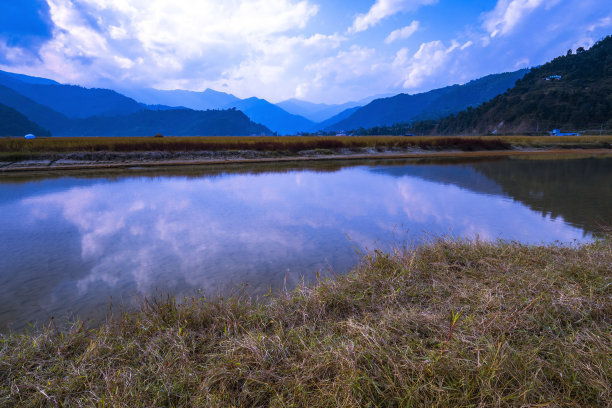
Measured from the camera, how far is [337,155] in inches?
1288

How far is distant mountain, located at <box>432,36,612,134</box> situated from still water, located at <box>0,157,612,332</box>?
77952 millimetres

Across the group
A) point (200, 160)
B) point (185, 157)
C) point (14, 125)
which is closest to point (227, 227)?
point (200, 160)

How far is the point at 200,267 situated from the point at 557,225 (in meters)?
9.53

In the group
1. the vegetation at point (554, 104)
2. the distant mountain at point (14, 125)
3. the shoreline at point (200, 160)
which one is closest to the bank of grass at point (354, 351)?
the shoreline at point (200, 160)

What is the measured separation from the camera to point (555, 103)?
77500 mm

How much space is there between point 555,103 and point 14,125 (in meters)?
196

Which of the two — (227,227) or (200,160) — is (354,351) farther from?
(200,160)

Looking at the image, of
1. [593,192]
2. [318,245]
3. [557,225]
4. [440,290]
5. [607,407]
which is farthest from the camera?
[593,192]

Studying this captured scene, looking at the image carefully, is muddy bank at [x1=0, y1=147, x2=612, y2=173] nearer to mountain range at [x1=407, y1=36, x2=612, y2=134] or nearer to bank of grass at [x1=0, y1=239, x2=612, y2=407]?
bank of grass at [x1=0, y1=239, x2=612, y2=407]

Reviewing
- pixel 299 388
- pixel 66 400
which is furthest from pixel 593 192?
pixel 66 400

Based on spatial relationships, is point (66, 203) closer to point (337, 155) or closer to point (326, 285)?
point (326, 285)

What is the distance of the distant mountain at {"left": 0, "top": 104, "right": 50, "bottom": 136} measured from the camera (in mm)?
115531

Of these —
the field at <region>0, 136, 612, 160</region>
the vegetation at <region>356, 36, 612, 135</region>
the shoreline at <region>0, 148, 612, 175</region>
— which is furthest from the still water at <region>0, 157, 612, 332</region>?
the vegetation at <region>356, 36, 612, 135</region>

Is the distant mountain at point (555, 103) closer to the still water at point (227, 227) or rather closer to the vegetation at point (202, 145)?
the vegetation at point (202, 145)
